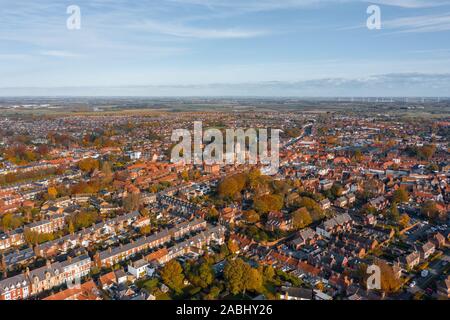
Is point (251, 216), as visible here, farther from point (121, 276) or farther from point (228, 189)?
point (121, 276)

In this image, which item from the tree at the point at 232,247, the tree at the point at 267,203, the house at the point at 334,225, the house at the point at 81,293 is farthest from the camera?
the tree at the point at 267,203

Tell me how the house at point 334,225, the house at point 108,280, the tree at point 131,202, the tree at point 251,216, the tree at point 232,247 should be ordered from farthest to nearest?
the tree at point 131,202 < the tree at point 251,216 < the house at point 334,225 < the tree at point 232,247 < the house at point 108,280

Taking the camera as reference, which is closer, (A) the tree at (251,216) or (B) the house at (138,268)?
(B) the house at (138,268)

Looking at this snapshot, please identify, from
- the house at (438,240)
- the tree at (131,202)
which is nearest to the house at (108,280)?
the tree at (131,202)

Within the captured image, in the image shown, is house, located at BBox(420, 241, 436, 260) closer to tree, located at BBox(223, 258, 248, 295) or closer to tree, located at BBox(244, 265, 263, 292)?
tree, located at BBox(244, 265, 263, 292)

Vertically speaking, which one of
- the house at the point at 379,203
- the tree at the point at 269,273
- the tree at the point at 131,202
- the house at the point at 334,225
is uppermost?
the tree at the point at 131,202

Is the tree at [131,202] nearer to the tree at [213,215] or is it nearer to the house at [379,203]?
the tree at [213,215]

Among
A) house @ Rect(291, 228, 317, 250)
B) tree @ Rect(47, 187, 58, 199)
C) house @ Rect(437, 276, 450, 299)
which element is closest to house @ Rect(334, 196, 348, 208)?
house @ Rect(291, 228, 317, 250)
